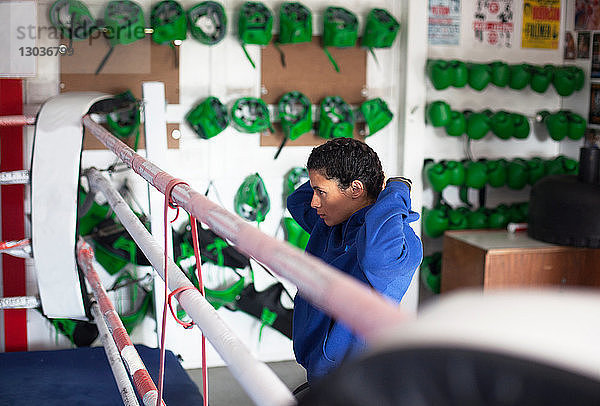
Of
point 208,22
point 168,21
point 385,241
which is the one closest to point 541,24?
point 208,22

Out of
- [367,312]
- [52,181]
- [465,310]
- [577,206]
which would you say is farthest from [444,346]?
[577,206]

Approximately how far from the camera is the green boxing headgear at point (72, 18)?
3.68 m

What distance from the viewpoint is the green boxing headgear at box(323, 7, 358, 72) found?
3965 millimetres

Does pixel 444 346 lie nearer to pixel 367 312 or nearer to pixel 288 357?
pixel 367 312

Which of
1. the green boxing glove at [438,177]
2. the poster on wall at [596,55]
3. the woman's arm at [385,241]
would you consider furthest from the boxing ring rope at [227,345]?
the poster on wall at [596,55]

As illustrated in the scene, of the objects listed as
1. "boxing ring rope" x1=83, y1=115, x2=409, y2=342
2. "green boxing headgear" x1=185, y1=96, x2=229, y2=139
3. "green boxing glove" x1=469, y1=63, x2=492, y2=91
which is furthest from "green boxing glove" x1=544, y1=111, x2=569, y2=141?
"boxing ring rope" x1=83, y1=115, x2=409, y2=342

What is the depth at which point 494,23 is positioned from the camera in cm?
445

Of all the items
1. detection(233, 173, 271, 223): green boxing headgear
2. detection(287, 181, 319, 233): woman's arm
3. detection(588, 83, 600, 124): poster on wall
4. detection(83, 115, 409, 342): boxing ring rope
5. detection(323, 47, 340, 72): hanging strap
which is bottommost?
detection(233, 173, 271, 223): green boxing headgear

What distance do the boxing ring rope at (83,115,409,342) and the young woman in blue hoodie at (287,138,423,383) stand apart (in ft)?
3.06

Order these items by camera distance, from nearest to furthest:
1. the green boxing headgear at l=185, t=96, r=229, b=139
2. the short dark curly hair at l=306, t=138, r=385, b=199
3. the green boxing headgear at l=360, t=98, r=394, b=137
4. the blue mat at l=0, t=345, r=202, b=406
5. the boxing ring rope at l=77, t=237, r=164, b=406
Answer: the boxing ring rope at l=77, t=237, r=164, b=406 → the short dark curly hair at l=306, t=138, r=385, b=199 → the blue mat at l=0, t=345, r=202, b=406 → the green boxing headgear at l=185, t=96, r=229, b=139 → the green boxing headgear at l=360, t=98, r=394, b=137

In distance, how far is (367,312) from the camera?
56cm

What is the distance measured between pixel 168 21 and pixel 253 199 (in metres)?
1.07

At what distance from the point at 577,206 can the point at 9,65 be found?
310 centimetres

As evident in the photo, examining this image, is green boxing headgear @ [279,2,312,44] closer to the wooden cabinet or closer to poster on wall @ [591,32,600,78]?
the wooden cabinet
